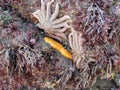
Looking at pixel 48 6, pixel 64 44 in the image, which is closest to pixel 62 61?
pixel 64 44

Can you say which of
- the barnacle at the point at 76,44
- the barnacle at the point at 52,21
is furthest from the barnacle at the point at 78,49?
the barnacle at the point at 52,21

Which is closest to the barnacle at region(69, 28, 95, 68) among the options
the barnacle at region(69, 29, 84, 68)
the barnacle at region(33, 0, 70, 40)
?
the barnacle at region(69, 29, 84, 68)

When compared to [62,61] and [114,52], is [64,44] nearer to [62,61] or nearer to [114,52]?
[62,61]

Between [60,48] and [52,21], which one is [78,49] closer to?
[60,48]

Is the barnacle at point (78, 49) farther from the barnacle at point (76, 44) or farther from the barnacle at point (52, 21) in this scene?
the barnacle at point (52, 21)

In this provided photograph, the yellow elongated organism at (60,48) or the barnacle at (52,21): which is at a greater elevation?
the barnacle at (52,21)

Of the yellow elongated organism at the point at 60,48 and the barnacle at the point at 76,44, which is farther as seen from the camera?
the yellow elongated organism at the point at 60,48

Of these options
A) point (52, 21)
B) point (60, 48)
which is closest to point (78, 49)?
point (60, 48)

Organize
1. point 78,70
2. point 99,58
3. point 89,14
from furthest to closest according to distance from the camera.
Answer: point 78,70, point 99,58, point 89,14

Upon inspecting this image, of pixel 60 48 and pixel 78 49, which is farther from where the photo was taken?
pixel 60 48
